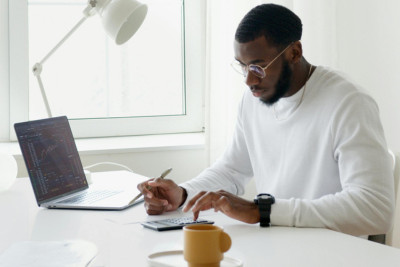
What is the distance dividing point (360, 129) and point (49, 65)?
1.77 meters

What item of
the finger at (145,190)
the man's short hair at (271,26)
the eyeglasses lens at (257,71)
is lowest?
the finger at (145,190)

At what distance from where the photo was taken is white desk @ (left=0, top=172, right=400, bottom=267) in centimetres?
93

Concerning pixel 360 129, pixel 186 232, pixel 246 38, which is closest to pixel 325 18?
pixel 246 38

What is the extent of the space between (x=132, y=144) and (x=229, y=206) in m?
1.35

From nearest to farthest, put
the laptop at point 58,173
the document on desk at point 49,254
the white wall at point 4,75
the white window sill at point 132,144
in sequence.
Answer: the document on desk at point 49,254
the laptop at point 58,173
the white window sill at point 132,144
the white wall at point 4,75

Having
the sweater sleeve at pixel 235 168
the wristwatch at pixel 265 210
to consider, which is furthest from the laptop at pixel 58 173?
the wristwatch at pixel 265 210

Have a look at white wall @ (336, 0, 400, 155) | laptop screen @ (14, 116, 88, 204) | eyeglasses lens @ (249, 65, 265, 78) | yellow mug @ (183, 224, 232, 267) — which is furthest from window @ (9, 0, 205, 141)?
yellow mug @ (183, 224, 232, 267)

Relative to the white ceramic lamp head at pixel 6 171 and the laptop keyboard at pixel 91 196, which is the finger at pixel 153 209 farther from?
the white ceramic lamp head at pixel 6 171

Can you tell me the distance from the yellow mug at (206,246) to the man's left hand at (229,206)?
366 mm

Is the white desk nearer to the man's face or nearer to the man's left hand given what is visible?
the man's left hand

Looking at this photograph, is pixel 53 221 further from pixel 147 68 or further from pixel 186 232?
pixel 147 68

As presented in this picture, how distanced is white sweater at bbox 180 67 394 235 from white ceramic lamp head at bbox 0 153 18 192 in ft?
2.08

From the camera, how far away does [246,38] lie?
1.51 m

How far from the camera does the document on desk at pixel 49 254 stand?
916 mm
